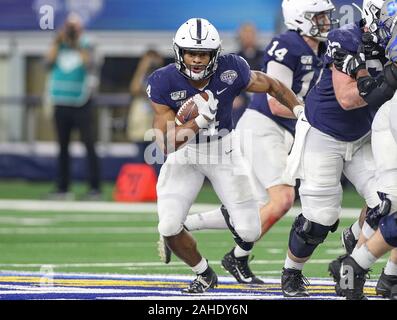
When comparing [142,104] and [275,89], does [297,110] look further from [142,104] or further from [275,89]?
[142,104]

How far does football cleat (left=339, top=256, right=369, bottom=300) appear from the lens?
7509mm

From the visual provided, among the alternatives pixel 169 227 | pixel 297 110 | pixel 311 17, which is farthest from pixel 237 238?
pixel 311 17

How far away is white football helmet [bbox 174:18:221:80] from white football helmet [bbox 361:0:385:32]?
2.99 feet

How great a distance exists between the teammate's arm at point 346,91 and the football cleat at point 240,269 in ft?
5.01

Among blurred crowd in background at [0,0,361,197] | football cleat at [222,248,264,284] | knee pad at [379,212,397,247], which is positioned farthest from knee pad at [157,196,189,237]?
blurred crowd in background at [0,0,361,197]

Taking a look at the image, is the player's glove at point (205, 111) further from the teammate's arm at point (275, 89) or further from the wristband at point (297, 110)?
the wristband at point (297, 110)

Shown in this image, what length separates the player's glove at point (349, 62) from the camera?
7.64m

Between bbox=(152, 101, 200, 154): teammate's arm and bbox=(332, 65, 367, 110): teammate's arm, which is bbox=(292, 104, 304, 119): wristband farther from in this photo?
A: bbox=(152, 101, 200, 154): teammate's arm

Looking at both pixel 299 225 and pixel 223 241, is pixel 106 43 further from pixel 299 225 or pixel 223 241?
pixel 299 225

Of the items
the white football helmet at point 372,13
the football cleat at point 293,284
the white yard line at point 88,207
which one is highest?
the white football helmet at point 372,13

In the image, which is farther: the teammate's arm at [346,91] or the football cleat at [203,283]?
the football cleat at [203,283]

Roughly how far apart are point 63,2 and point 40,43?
3.54ft

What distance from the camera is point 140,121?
53.8ft

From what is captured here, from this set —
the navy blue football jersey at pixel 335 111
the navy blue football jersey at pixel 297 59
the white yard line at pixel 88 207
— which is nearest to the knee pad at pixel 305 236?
the navy blue football jersey at pixel 335 111
